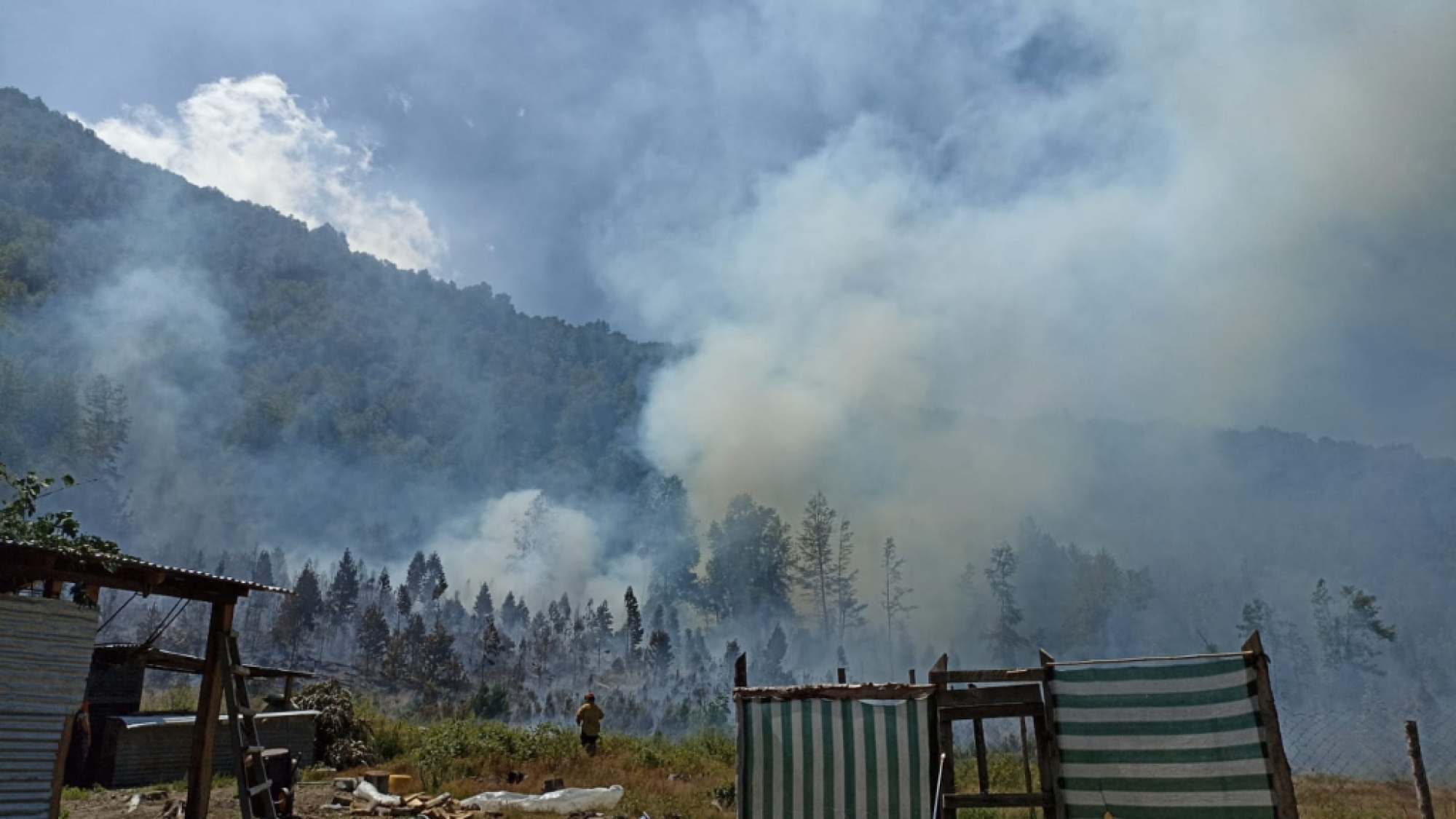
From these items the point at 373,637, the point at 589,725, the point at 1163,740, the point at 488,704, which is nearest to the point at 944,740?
the point at 1163,740

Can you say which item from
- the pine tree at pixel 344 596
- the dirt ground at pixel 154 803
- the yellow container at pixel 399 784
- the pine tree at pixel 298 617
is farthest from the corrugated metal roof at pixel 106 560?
the pine tree at pixel 344 596

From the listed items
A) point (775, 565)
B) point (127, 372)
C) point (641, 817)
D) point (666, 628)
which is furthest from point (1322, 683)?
point (127, 372)

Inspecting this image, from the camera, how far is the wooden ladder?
1084cm

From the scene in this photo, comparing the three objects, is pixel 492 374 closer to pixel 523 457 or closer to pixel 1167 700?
pixel 523 457

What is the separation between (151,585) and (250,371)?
11664 cm

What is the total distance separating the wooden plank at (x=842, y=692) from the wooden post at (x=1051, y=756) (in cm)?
102

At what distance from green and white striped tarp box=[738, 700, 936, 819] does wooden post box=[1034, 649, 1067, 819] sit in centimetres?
105

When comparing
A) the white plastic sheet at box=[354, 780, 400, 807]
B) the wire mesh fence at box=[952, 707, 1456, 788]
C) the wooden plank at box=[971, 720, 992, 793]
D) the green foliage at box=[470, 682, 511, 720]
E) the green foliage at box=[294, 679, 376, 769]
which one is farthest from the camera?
the green foliage at box=[470, 682, 511, 720]

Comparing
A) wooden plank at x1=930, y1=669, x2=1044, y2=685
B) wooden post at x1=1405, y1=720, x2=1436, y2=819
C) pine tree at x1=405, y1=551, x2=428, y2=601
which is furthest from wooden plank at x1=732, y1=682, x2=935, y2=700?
pine tree at x1=405, y1=551, x2=428, y2=601

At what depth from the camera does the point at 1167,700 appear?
23.4 ft

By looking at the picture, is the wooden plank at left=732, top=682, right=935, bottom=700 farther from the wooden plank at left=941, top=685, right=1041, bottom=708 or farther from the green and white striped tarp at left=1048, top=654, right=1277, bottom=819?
the green and white striped tarp at left=1048, top=654, right=1277, bottom=819

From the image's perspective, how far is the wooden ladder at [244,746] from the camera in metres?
10.8

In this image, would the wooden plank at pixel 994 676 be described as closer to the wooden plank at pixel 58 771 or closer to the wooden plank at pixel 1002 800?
the wooden plank at pixel 1002 800

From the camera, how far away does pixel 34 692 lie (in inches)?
373
